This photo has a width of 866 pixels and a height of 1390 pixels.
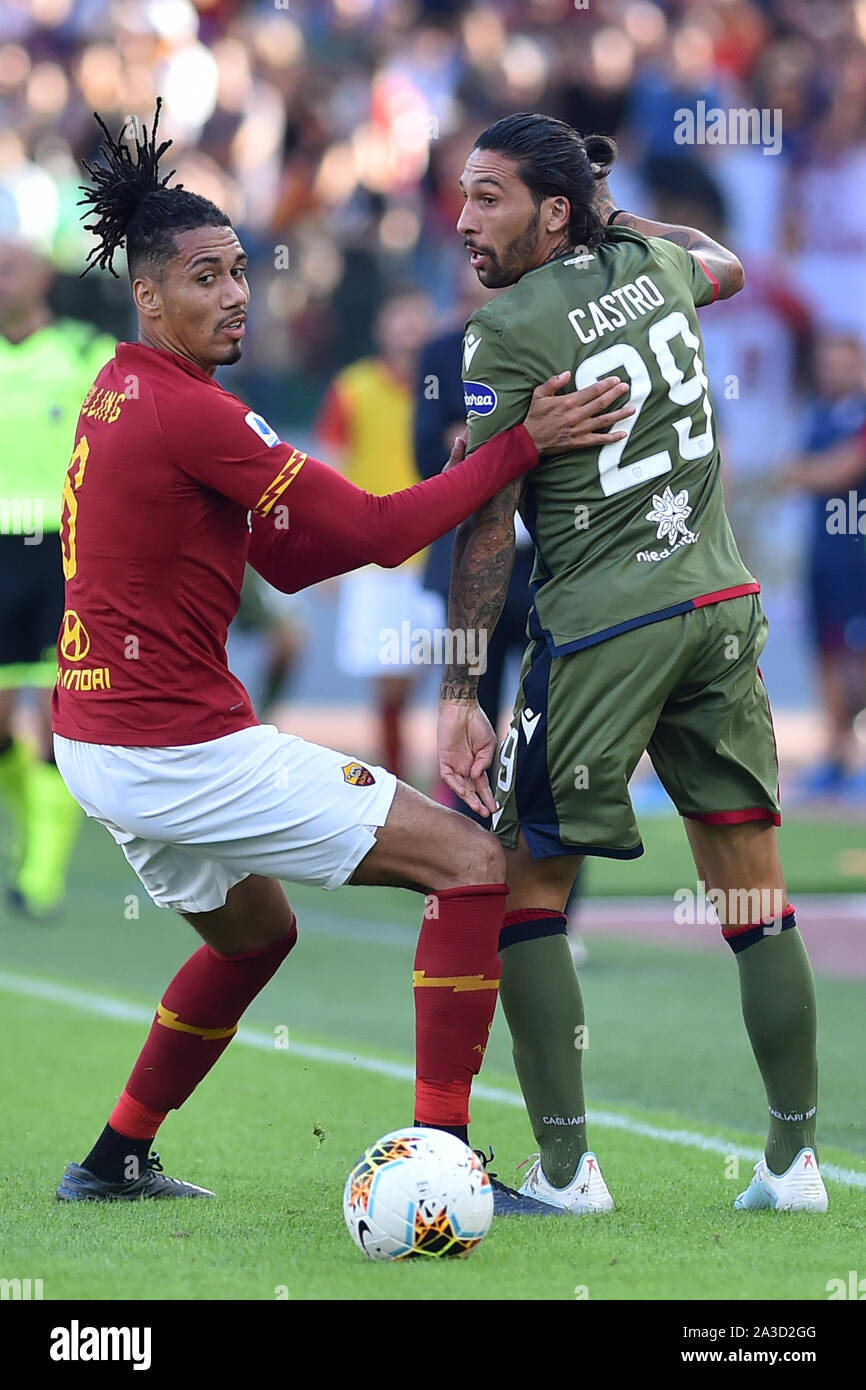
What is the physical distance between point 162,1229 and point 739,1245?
4.13 feet

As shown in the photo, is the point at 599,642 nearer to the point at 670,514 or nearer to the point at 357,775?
the point at 670,514

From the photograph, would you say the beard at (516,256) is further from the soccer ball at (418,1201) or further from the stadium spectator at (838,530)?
the stadium spectator at (838,530)

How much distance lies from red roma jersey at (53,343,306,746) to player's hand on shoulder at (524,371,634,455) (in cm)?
55

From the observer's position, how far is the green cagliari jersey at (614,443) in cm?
440

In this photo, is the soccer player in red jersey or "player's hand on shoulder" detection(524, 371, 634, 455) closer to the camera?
the soccer player in red jersey

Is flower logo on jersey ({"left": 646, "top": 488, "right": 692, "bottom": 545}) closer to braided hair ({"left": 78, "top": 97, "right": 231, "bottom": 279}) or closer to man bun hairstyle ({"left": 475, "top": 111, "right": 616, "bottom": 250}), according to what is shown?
man bun hairstyle ({"left": 475, "top": 111, "right": 616, "bottom": 250})

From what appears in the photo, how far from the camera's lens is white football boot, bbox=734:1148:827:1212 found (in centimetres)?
457

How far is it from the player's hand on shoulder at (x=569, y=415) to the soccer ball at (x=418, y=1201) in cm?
152

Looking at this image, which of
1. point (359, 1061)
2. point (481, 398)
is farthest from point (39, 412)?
point (481, 398)

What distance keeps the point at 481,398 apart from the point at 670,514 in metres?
0.51

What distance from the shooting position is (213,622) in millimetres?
4461
